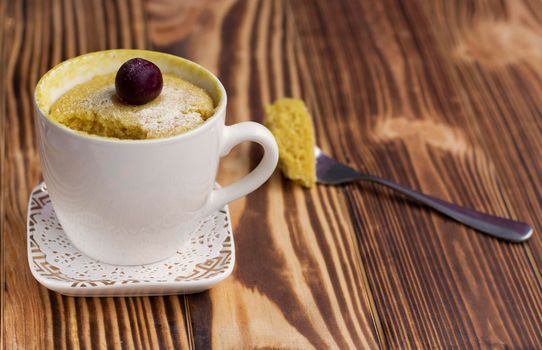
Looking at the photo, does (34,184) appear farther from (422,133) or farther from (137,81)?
(422,133)

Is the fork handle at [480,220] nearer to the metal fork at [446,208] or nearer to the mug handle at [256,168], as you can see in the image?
the metal fork at [446,208]

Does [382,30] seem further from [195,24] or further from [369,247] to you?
[369,247]

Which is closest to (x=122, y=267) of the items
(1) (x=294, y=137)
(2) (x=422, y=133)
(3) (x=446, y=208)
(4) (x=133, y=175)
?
(4) (x=133, y=175)

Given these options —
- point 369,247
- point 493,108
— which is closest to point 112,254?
point 369,247

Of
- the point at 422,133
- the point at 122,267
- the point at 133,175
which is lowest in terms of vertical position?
the point at 422,133

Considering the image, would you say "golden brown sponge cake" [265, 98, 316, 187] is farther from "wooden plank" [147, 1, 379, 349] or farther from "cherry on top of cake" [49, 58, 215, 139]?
"cherry on top of cake" [49, 58, 215, 139]
